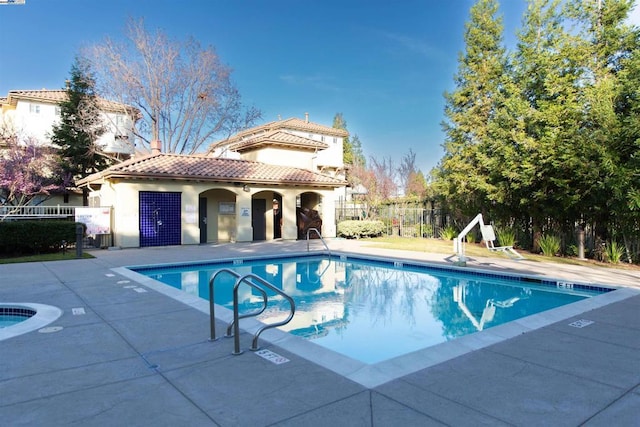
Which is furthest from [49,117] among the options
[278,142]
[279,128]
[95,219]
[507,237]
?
[507,237]

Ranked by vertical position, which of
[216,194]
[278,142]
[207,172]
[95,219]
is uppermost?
[278,142]

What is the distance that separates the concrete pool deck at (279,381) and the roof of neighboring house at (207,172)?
11723 mm

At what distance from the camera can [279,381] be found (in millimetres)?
3668

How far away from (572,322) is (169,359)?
→ 5402mm

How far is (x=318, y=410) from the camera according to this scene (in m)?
3.12

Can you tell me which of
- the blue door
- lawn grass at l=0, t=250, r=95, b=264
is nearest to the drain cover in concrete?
lawn grass at l=0, t=250, r=95, b=264

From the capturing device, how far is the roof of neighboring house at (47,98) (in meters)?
28.1

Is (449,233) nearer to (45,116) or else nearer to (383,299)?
(383,299)

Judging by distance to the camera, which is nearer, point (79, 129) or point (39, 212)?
point (39, 212)

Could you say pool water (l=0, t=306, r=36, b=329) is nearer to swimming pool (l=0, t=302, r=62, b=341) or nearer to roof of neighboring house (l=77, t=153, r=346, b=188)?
swimming pool (l=0, t=302, r=62, b=341)

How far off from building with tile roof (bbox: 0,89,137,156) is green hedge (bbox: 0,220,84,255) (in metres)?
16.0

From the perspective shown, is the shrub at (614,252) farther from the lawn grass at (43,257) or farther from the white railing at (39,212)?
the white railing at (39,212)

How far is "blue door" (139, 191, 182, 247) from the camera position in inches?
675

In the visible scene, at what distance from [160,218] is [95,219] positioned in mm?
2466
